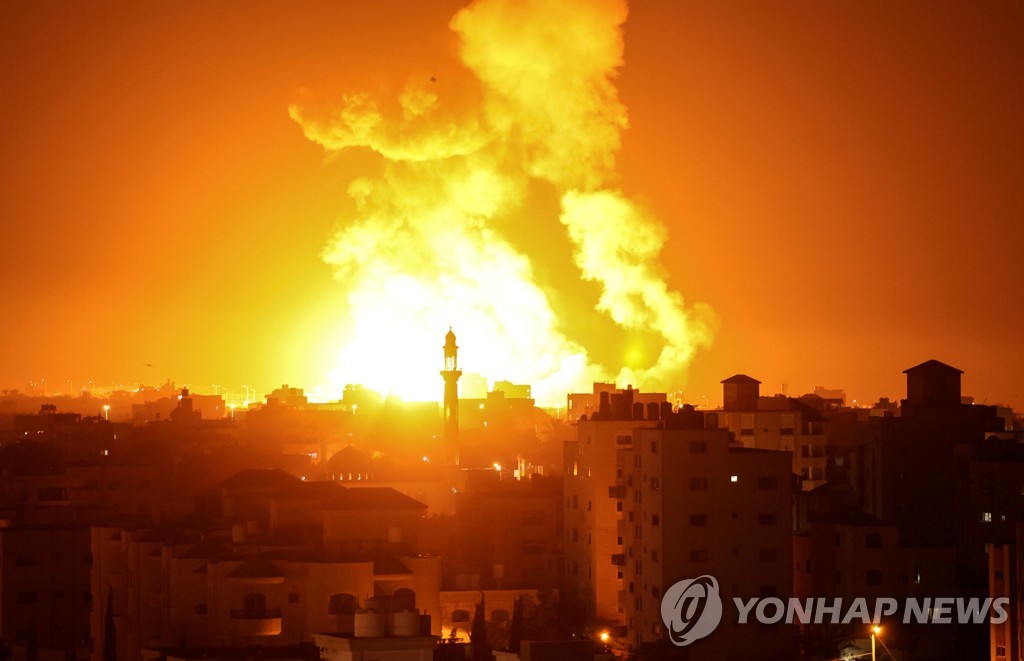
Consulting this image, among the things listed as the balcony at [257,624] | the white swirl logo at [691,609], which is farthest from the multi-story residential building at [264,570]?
the white swirl logo at [691,609]

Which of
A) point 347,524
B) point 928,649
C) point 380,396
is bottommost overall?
point 928,649

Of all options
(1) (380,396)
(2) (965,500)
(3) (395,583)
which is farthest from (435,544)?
(1) (380,396)

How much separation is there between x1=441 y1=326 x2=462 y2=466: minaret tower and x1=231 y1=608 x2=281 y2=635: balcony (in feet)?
68.5

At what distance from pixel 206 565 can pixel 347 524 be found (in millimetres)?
3615

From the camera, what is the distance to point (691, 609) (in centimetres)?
3784

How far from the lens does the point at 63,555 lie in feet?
145

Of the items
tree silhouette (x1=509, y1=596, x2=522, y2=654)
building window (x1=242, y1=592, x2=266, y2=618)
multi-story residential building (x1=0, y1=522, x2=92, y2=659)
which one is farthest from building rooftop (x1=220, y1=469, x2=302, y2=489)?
building window (x1=242, y1=592, x2=266, y2=618)

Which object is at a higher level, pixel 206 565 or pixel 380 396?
pixel 380 396

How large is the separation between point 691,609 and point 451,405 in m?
22.3

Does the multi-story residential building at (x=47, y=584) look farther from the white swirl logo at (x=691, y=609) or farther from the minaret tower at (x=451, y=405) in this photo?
the minaret tower at (x=451, y=405)

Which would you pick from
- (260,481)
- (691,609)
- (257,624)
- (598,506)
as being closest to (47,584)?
(260,481)

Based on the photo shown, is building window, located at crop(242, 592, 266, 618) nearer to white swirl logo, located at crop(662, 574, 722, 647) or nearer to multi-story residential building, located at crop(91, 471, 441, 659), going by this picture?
multi-story residential building, located at crop(91, 471, 441, 659)

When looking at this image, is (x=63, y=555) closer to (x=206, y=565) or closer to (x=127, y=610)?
(x=127, y=610)

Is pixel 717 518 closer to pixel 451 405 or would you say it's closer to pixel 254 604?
pixel 254 604
